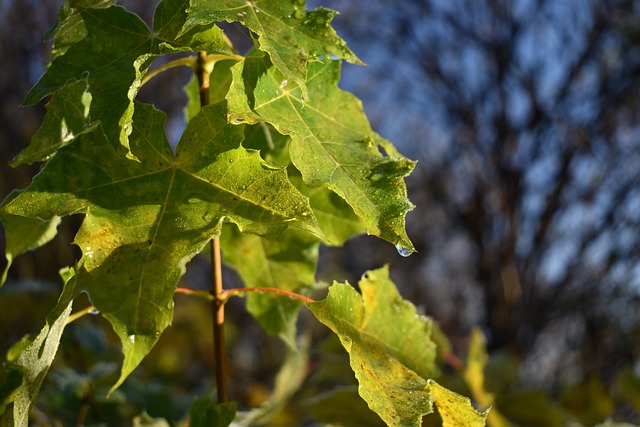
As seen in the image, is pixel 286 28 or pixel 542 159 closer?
pixel 286 28

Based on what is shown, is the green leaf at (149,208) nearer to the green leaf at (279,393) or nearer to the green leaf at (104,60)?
the green leaf at (104,60)

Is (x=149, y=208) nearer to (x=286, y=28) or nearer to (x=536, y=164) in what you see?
(x=286, y=28)

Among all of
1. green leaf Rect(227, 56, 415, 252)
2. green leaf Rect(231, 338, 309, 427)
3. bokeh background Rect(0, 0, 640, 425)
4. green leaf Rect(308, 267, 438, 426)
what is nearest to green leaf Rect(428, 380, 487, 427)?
green leaf Rect(308, 267, 438, 426)

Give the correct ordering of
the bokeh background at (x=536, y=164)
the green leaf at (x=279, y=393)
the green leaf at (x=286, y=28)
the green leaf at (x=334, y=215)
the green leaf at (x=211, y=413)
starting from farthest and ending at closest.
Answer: the bokeh background at (x=536, y=164)
the green leaf at (x=279, y=393)
the green leaf at (x=334, y=215)
the green leaf at (x=211, y=413)
the green leaf at (x=286, y=28)

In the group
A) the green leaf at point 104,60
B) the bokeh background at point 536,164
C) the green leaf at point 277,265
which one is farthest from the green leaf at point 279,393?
the bokeh background at point 536,164

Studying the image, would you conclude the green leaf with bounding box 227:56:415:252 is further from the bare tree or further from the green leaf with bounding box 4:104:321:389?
the bare tree

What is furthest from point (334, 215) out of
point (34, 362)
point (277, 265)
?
point (34, 362)
